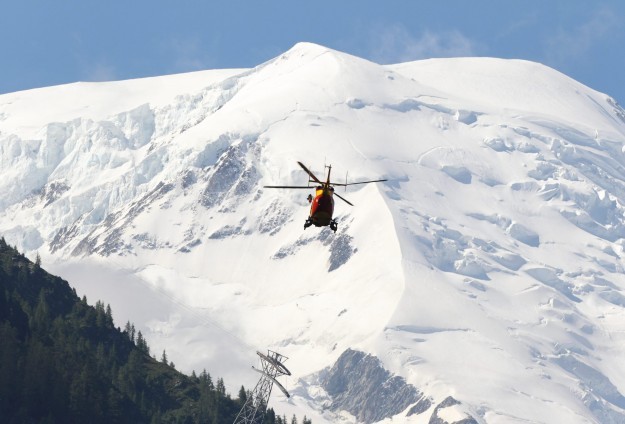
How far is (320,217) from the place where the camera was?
182 m
